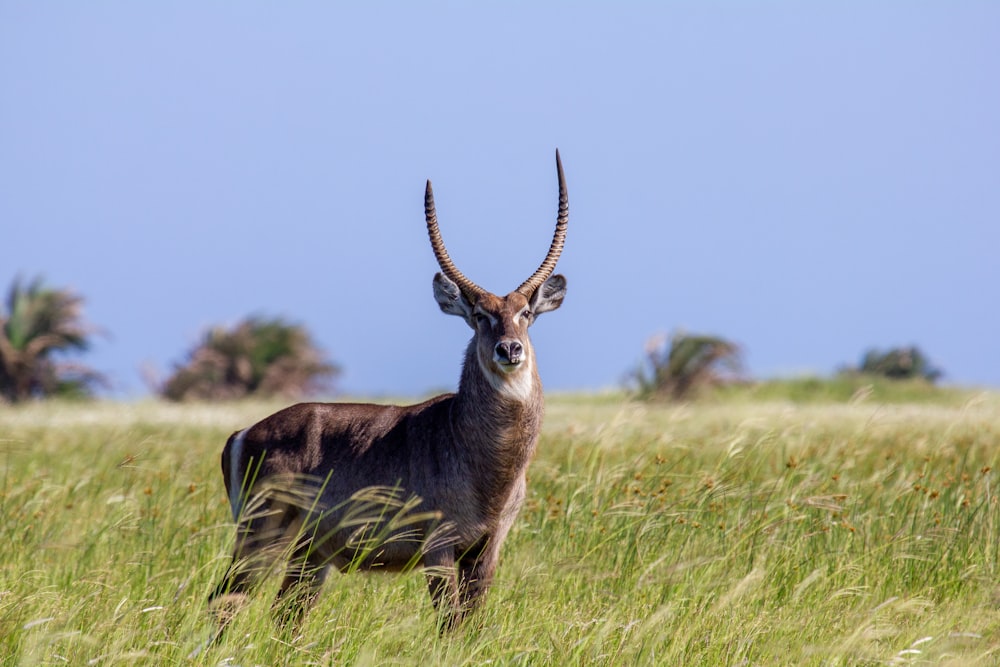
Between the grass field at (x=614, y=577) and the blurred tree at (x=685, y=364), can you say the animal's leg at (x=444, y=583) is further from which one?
the blurred tree at (x=685, y=364)

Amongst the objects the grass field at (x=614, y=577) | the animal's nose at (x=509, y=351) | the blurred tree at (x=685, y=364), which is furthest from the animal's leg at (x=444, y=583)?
the blurred tree at (x=685, y=364)

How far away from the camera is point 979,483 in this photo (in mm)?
9188

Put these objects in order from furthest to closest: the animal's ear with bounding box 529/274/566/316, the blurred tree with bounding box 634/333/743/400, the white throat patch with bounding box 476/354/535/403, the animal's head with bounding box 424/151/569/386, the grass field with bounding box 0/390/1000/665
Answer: the blurred tree with bounding box 634/333/743/400, the animal's ear with bounding box 529/274/566/316, the white throat patch with bounding box 476/354/535/403, the animal's head with bounding box 424/151/569/386, the grass field with bounding box 0/390/1000/665

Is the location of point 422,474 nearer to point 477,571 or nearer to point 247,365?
point 477,571

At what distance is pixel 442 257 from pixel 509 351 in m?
1.01

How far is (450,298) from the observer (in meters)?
6.74

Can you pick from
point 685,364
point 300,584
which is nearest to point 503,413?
point 300,584

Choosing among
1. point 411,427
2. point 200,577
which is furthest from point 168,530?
point 411,427

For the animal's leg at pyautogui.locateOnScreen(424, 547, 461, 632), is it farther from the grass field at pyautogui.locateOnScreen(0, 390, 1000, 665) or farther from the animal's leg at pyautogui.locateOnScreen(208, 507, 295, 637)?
the animal's leg at pyautogui.locateOnScreen(208, 507, 295, 637)

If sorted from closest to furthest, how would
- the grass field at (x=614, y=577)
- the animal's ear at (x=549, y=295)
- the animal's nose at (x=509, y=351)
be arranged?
the grass field at (x=614, y=577) → the animal's nose at (x=509, y=351) → the animal's ear at (x=549, y=295)

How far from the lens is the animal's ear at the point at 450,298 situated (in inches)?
263

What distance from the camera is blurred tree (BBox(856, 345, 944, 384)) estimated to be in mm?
Answer: 34156

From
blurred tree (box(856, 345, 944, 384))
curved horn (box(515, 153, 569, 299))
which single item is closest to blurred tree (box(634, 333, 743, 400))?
blurred tree (box(856, 345, 944, 384))

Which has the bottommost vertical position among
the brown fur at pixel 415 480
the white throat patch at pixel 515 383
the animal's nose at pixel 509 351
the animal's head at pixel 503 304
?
the brown fur at pixel 415 480
